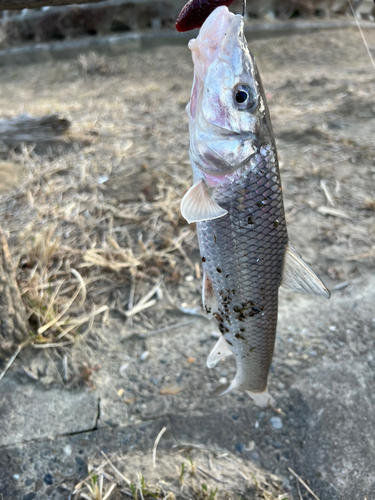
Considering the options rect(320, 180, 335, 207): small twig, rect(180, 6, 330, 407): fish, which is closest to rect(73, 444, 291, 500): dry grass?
rect(180, 6, 330, 407): fish

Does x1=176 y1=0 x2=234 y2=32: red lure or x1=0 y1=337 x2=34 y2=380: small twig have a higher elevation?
x1=176 y1=0 x2=234 y2=32: red lure

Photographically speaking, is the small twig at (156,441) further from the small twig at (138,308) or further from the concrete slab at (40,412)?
the small twig at (138,308)

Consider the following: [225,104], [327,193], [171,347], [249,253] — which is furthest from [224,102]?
[327,193]

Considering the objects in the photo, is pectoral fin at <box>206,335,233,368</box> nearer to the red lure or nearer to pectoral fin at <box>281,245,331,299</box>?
pectoral fin at <box>281,245,331,299</box>

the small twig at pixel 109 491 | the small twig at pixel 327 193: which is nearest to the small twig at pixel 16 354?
the small twig at pixel 109 491

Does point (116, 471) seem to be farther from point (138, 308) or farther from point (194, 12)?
point (194, 12)

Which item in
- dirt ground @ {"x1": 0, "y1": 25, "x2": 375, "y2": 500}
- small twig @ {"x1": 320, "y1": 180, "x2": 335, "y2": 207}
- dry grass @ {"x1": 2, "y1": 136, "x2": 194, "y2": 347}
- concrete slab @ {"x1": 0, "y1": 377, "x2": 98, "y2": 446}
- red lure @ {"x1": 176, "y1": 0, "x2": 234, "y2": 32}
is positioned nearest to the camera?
red lure @ {"x1": 176, "y1": 0, "x2": 234, "y2": 32}

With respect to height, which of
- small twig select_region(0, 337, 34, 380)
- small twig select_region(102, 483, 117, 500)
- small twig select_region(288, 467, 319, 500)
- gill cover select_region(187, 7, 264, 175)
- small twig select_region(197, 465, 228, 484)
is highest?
gill cover select_region(187, 7, 264, 175)

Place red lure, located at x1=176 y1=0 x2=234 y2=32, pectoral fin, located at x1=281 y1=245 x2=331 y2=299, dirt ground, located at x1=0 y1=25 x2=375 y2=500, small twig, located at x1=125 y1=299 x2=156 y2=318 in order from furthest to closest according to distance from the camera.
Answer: small twig, located at x1=125 y1=299 x2=156 y2=318 → dirt ground, located at x1=0 y1=25 x2=375 y2=500 → pectoral fin, located at x1=281 y1=245 x2=331 y2=299 → red lure, located at x1=176 y1=0 x2=234 y2=32
